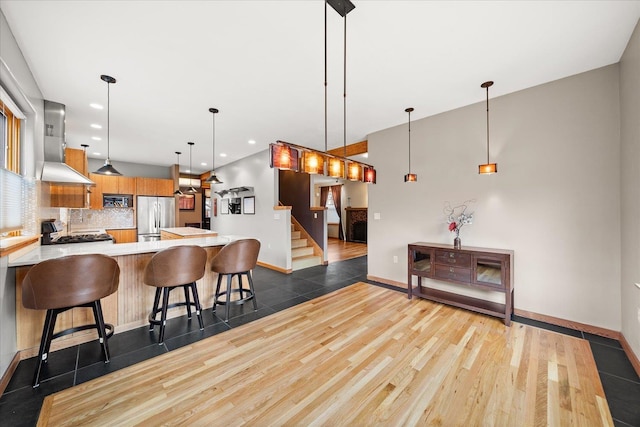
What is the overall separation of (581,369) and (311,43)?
358 centimetres

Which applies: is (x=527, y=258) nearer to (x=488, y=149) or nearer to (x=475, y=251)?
(x=475, y=251)

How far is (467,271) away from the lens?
313cm

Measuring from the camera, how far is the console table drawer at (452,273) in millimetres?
3142

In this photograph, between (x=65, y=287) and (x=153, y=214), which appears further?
(x=153, y=214)

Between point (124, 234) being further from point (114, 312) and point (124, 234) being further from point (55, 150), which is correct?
point (114, 312)

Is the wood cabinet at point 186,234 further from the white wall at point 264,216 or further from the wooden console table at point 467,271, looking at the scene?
the wooden console table at point 467,271

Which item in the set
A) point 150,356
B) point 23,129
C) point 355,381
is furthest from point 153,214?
point 355,381

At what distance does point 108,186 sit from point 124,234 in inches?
52.1

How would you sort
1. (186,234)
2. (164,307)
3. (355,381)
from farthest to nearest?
1. (186,234)
2. (164,307)
3. (355,381)

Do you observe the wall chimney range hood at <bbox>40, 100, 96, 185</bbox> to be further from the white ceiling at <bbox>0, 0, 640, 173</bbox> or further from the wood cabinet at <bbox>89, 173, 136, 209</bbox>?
the wood cabinet at <bbox>89, 173, 136, 209</bbox>

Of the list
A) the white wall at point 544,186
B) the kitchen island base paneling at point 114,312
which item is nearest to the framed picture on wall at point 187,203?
the kitchen island base paneling at point 114,312

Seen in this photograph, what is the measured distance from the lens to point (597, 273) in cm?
262

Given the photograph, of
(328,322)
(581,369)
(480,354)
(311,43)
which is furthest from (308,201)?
(581,369)

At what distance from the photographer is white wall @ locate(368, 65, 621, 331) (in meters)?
2.58
